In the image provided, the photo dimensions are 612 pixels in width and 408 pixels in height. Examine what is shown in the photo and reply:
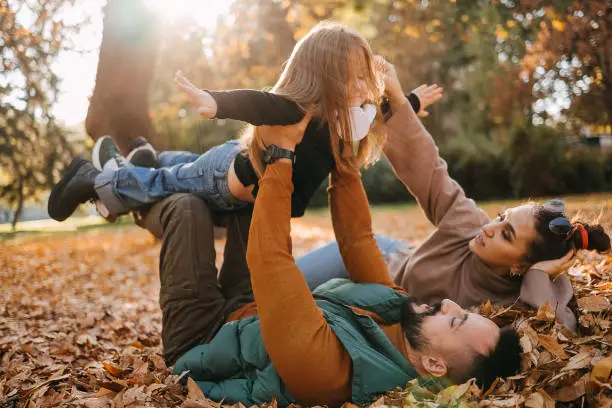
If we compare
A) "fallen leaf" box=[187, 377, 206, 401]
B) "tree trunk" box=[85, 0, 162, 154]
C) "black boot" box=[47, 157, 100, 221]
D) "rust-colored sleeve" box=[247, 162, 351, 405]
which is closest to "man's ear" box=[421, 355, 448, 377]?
"rust-colored sleeve" box=[247, 162, 351, 405]

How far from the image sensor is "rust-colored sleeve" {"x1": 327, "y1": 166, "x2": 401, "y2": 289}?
3.05 metres

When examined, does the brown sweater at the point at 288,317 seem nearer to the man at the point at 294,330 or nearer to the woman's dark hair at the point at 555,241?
the man at the point at 294,330

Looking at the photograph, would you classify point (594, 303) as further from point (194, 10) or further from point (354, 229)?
point (194, 10)

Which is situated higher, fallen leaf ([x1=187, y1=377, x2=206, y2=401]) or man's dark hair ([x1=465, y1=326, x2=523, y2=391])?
man's dark hair ([x1=465, y1=326, x2=523, y2=391])

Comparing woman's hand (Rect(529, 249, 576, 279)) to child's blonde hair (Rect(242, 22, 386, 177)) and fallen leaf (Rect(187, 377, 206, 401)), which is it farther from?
fallen leaf (Rect(187, 377, 206, 401))

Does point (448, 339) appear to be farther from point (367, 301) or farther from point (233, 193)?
point (233, 193)

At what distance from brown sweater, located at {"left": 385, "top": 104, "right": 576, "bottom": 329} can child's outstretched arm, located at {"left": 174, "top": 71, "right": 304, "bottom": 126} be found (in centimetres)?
106

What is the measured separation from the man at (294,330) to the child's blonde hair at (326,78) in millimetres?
159

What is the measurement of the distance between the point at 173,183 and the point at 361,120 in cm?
126

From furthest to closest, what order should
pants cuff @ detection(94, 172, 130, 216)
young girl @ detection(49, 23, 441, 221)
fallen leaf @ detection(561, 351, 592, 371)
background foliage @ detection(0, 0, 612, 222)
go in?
background foliage @ detection(0, 0, 612, 222) → pants cuff @ detection(94, 172, 130, 216) → young girl @ detection(49, 23, 441, 221) → fallen leaf @ detection(561, 351, 592, 371)

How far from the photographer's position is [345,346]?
2.32 meters

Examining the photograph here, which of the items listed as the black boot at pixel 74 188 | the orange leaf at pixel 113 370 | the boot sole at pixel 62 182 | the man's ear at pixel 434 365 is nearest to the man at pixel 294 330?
the man's ear at pixel 434 365

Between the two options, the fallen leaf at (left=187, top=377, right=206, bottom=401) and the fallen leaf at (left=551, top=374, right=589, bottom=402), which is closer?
the fallen leaf at (left=551, top=374, right=589, bottom=402)

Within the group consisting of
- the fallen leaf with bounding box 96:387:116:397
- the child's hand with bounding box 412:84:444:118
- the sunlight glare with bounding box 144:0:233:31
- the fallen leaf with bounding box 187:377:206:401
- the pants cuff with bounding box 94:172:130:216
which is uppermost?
the sunlight glare with bounding box 144:0:233:31
